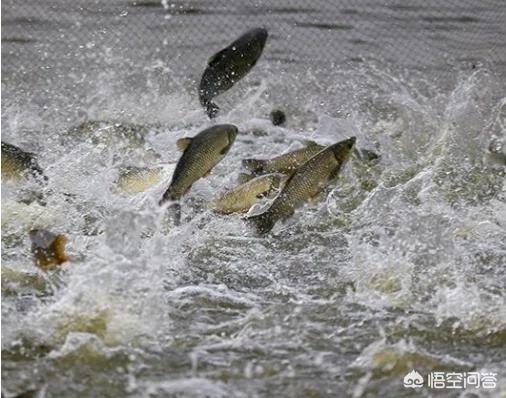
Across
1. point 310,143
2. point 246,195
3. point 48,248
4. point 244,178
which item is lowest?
point 310,143

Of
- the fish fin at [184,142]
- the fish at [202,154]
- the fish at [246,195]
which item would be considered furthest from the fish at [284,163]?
the fish at [202,154]

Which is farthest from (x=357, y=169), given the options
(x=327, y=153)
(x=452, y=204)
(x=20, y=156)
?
(x=20, y=156)

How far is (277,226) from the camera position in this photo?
15.3ft

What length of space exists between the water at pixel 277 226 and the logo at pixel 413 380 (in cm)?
5

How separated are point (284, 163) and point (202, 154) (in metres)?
1.00

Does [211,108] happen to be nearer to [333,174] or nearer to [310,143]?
[310,143]

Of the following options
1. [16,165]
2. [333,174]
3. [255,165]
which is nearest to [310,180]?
[333,174]

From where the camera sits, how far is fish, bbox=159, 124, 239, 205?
4020mm

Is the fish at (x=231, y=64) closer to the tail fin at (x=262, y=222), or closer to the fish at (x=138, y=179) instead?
the fish at (x=138, y=179)

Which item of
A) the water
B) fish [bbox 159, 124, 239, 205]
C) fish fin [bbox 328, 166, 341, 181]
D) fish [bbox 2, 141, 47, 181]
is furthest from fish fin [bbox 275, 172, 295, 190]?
fish [bbox 2, 141, 47, 181]

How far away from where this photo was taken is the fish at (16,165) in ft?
15.6

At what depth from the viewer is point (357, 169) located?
18.7ft

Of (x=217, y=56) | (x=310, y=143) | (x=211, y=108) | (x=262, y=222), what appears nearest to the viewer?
(x=262, y=222)

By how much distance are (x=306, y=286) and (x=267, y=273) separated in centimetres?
22
